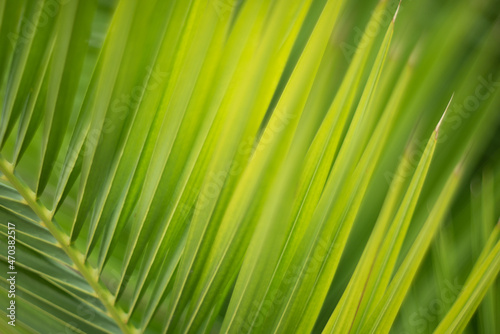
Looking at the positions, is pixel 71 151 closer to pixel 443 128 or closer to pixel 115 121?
pixel 115 121

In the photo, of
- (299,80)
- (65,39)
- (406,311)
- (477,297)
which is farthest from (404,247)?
(65,39)

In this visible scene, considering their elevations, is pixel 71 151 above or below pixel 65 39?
below

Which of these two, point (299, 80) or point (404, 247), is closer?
point (299, 80)

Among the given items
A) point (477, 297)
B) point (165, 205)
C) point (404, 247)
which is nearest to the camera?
point (477, 297)

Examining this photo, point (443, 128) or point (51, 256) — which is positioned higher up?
point (443, 128)

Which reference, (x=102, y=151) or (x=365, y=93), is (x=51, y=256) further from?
(x=365, y=93)

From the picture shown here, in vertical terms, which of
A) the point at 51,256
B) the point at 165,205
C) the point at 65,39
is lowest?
the point at 51,256

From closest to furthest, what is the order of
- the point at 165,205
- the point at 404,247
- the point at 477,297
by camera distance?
the point at 477,297 → the point at 165,205 → the point at 404,247

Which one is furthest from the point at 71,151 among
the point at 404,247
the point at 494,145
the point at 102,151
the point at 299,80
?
the point at 494,145
